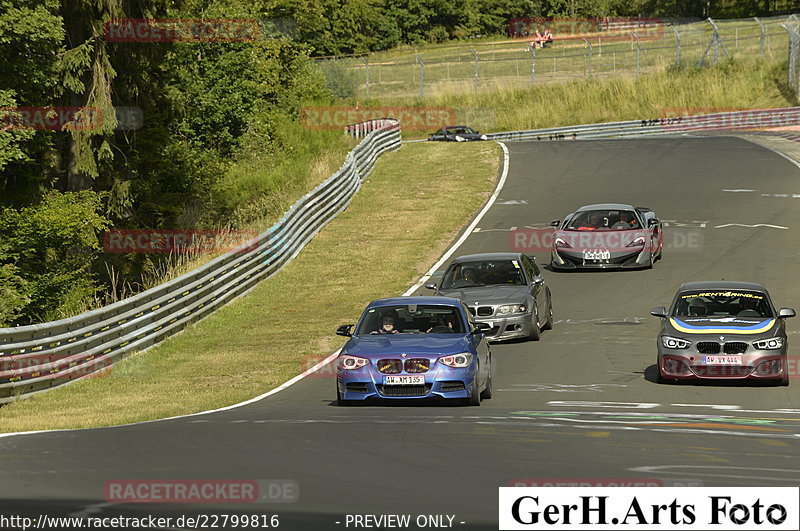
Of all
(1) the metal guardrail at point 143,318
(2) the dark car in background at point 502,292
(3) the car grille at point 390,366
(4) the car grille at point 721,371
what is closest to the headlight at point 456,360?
(3) the car grille at point 390,366

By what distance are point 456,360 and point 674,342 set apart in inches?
142

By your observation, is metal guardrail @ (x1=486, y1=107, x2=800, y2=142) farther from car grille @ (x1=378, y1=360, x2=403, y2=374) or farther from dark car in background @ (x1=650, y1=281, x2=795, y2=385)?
car grille @ (x1=378, y1=360, x2=403, y2=374)

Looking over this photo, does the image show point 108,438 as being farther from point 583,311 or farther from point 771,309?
point 583,311

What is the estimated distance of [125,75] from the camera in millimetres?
34438

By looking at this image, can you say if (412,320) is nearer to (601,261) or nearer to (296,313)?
(296,313)

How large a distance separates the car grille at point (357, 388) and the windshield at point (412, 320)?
3.78 ft

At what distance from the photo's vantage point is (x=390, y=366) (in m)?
14.7

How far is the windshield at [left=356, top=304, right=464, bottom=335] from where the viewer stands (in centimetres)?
1581

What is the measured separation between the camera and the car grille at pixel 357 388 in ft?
48.5

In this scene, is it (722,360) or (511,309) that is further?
(511,309)
